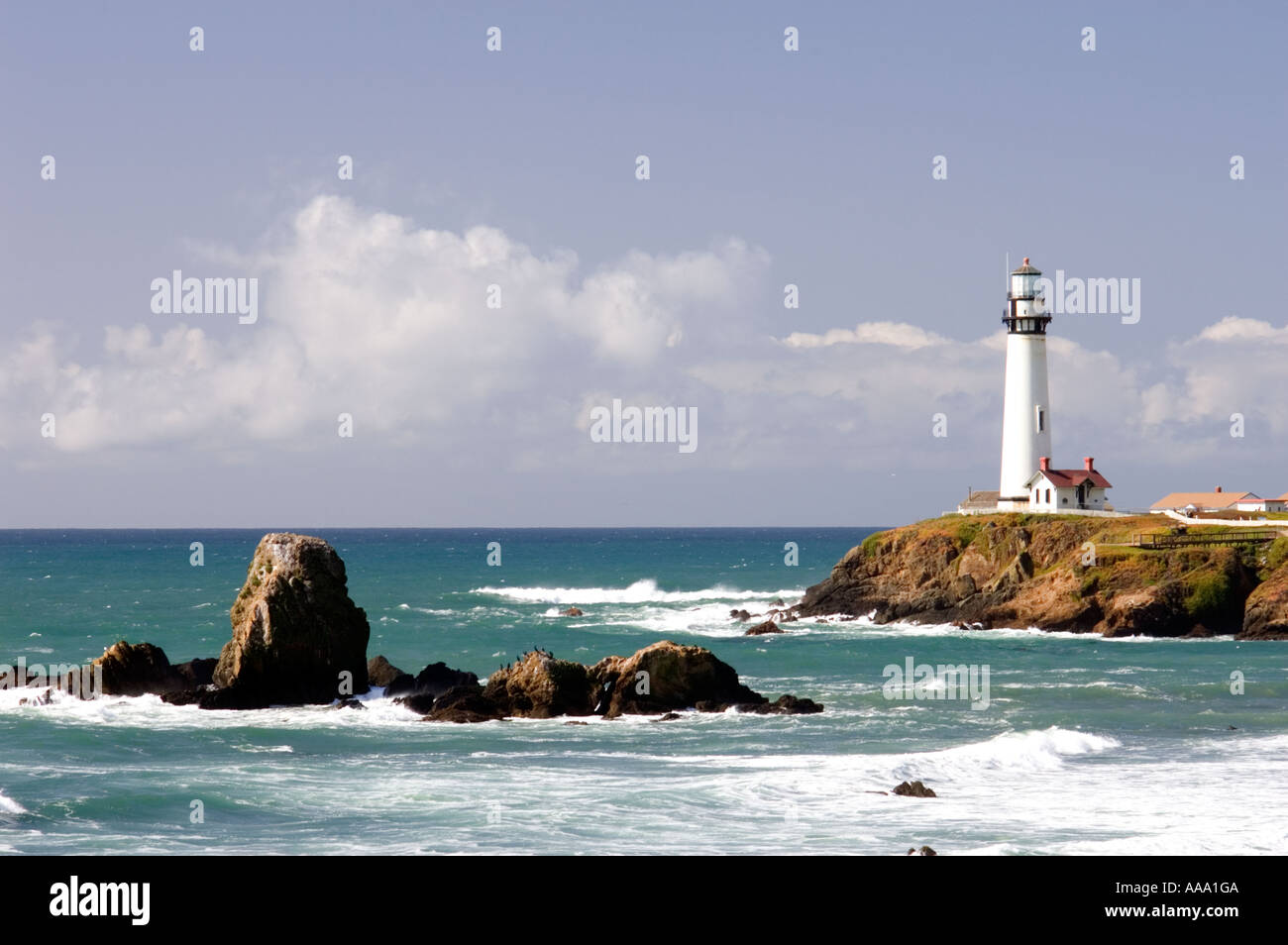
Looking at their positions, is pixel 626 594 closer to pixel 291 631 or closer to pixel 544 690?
pixel 291 631

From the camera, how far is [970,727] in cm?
3525

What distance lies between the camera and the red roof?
77.0 meters

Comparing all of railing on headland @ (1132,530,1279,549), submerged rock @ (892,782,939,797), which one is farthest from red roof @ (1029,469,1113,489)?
submerged rock @ (892,782,939,797)

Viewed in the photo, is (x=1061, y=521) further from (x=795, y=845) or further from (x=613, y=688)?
(x=795, y=845)

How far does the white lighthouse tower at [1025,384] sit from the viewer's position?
80.1m

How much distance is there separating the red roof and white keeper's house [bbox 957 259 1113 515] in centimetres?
8

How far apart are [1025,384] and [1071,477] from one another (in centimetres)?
637

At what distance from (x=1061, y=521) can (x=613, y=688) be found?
3955 centimetres

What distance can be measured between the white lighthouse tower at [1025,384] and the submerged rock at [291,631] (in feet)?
164

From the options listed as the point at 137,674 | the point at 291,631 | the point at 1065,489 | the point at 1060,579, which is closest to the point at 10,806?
the point at 291,631

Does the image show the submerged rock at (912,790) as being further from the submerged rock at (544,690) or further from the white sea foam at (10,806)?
the white sea foam at (10,806)

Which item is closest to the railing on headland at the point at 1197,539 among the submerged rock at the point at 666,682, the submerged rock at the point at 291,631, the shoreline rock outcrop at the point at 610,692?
the shoreline rock outcrop at the point at 610,692

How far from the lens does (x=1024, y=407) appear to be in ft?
264
